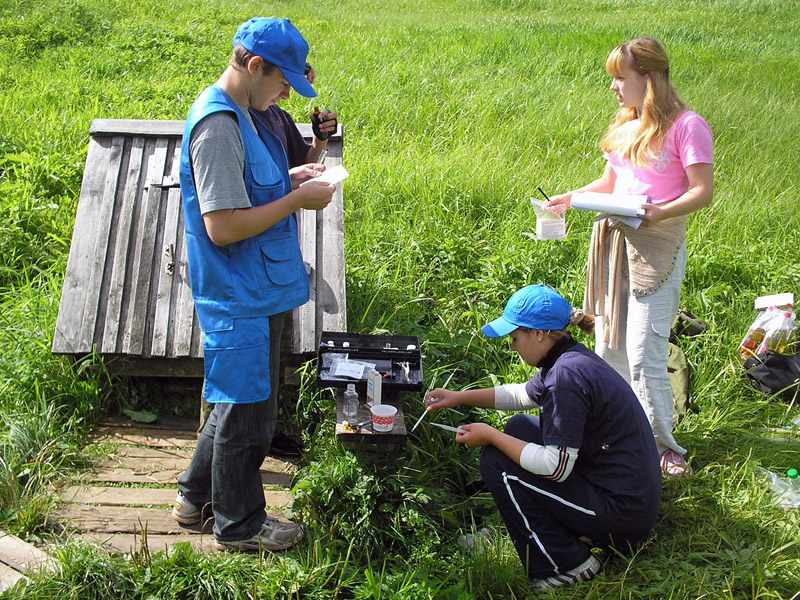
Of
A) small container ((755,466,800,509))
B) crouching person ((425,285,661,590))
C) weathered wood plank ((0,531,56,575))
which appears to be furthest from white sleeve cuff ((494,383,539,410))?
weathered wood plank ((0,531,56,575))

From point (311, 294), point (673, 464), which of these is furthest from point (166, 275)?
point (673, 464)

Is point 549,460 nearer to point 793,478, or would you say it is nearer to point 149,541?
point 793,478

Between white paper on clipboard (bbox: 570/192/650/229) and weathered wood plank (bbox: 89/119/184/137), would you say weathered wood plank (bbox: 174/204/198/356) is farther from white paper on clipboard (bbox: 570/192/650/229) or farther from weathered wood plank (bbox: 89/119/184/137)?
white paper on clipboard (bbox: 570/192/650/229)

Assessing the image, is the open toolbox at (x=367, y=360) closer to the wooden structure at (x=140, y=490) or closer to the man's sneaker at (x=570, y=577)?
the wooden structure at (x=140, y=490)

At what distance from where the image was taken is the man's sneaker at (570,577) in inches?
130

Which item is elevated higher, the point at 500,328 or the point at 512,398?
A: the point at 500,328

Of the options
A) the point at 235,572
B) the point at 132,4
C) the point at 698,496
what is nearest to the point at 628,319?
the point at 698,496

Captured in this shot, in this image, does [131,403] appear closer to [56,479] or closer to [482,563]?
[56,479]

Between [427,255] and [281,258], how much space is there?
111 inches

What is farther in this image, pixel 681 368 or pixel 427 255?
pixel 427 255

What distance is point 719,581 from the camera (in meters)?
3.31

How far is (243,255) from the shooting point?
3.04 metres

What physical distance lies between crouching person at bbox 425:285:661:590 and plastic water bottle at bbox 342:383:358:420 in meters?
0.54

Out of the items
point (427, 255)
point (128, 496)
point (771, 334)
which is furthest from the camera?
point (427, 255)
